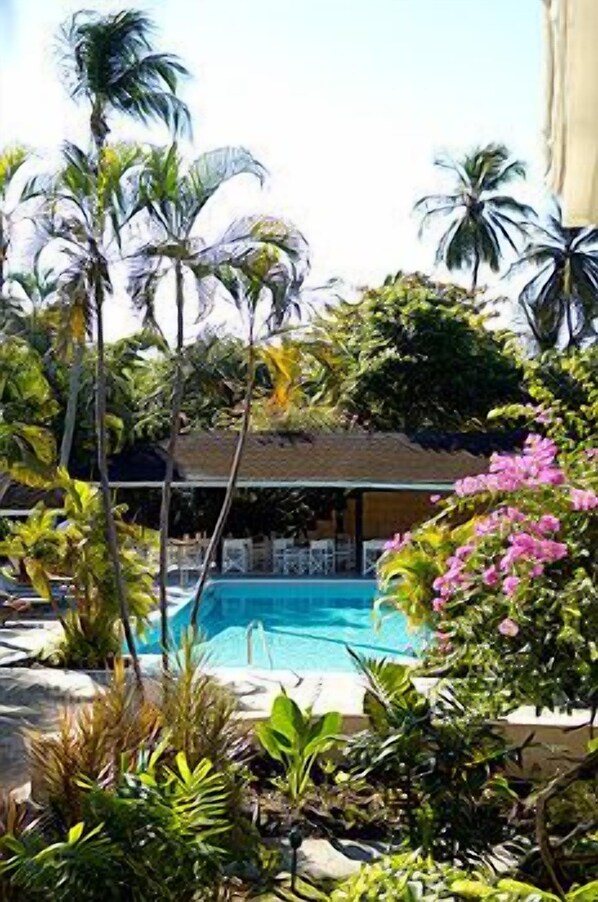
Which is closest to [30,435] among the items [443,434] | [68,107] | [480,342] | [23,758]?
[23,758]

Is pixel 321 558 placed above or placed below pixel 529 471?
below

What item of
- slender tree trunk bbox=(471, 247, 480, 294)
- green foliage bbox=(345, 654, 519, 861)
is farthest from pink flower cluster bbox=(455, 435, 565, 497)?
slender tree trunk bbox=(471, 247, 480, 294)

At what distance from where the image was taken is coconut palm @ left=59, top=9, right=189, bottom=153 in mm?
18750

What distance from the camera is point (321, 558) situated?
2319 centimetres

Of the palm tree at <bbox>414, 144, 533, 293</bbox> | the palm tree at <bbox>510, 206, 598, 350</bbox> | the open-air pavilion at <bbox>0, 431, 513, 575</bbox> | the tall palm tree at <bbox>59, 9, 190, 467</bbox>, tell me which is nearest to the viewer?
the tall palm tree at <bbox>59, 9, 190, 467</bbox>

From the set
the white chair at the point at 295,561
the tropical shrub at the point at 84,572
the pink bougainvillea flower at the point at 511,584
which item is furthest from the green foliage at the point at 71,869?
the white chair at the point at 295,561

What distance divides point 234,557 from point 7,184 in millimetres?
11542

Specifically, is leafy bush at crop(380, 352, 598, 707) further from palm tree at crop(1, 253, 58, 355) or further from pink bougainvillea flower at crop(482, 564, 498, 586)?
palm tree at crop(1, 253, 58, 355)

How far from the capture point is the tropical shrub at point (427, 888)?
12.2ft

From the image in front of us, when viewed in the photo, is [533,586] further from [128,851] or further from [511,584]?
[128,851]

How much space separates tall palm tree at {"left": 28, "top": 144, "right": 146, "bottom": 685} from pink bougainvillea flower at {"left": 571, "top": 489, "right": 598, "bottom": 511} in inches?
209

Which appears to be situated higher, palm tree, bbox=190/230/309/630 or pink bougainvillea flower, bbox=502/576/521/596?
palm tree, bbox=190/230/309/630

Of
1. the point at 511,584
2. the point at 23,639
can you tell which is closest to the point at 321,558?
the point at 23,639

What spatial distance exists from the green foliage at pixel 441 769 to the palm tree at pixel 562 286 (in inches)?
1247
